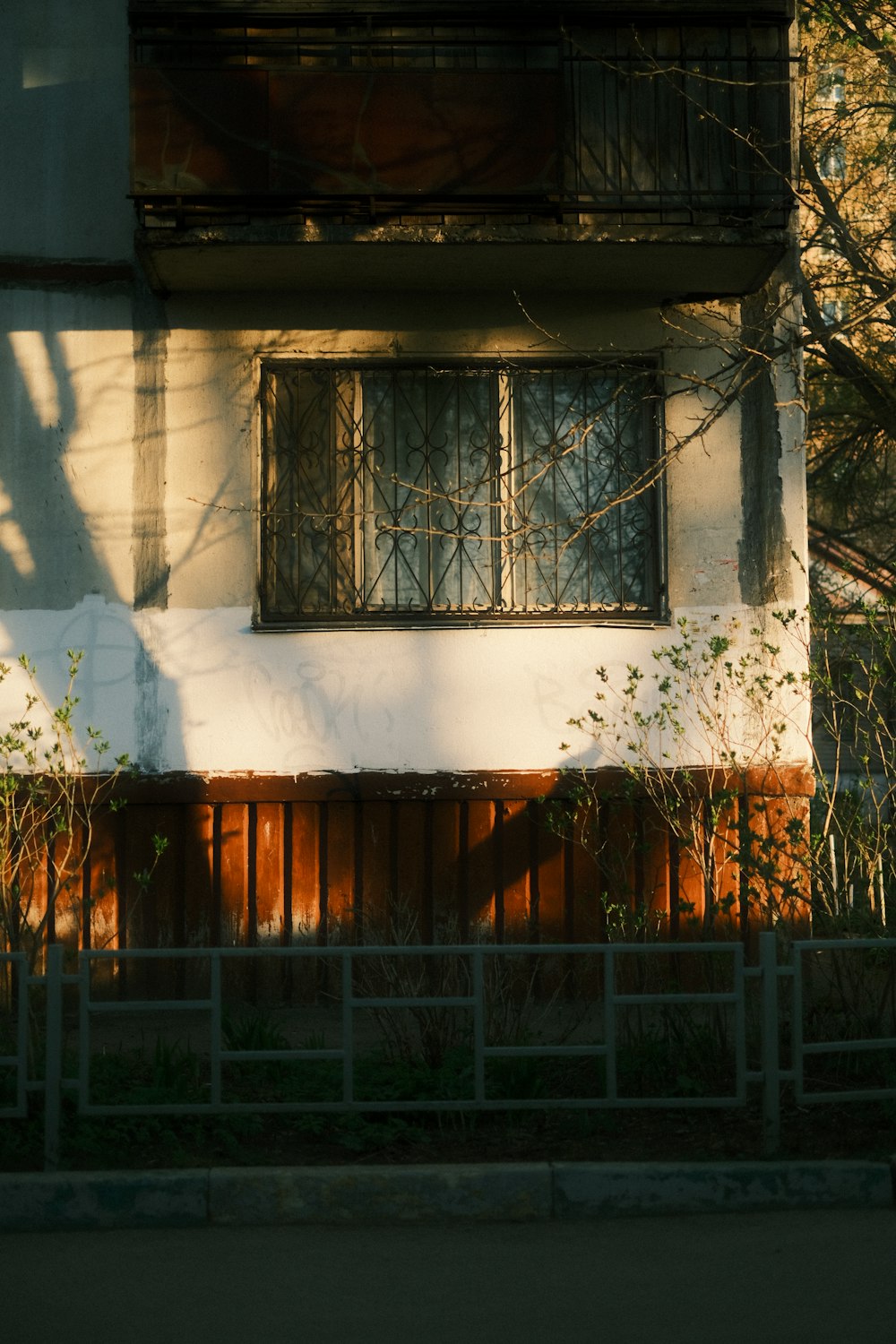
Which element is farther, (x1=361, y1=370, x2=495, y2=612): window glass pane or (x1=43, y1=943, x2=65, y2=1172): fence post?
(x1=361, y1=370, x2=495, y2=612): window glass pane

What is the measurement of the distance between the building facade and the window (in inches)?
0.9

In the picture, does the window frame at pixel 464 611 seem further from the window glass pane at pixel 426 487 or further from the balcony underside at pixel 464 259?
the balcony underside at pixel 464 259

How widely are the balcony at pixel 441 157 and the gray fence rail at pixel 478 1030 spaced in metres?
4.02

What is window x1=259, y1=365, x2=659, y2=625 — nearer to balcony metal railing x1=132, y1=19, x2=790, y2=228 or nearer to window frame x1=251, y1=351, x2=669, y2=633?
window frame x1=251, y1=351, x2=669, y2=633

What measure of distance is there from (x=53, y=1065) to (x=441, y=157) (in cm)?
543

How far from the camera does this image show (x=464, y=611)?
29.3ft

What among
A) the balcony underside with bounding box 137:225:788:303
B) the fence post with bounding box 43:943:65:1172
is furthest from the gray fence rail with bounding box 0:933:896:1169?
the balcony underside with bounding box 137:225:788:303

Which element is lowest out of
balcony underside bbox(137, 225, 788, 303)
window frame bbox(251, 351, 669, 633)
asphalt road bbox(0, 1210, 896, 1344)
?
asphalt road bbox(0, 1210, 896, 1344)

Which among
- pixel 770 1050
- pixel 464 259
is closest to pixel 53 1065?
pixel 770 1050

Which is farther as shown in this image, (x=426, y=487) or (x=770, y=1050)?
(x=426, y=487)

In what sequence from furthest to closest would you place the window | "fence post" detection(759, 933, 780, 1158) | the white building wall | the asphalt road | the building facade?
the window
the white building wall
the building facade
"fence post" detection(759, 933, 780, 1158)
the asphalt road

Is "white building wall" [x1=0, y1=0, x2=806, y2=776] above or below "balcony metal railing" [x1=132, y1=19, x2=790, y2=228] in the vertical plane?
below

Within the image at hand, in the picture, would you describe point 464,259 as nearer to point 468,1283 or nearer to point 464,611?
point 464,611

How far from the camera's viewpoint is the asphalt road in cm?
431
